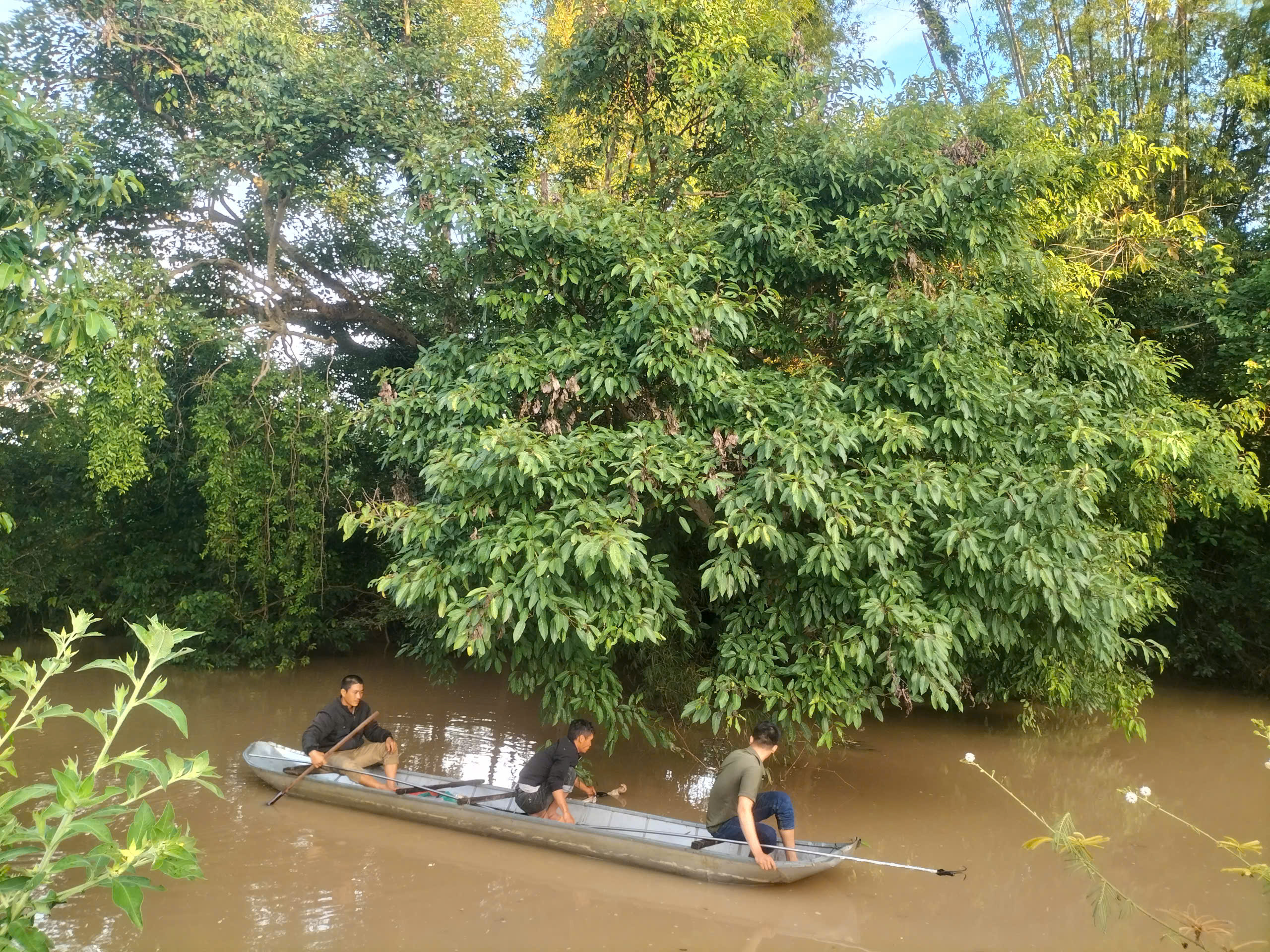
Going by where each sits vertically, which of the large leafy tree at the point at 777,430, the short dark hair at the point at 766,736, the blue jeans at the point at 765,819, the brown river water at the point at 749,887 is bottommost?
the brown river water at the point at 749,887

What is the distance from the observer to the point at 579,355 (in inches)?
229

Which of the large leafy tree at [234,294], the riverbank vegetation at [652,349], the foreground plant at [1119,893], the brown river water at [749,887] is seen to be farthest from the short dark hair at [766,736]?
the large leafy tree at [234,294]

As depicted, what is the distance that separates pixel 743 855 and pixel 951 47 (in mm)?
11509

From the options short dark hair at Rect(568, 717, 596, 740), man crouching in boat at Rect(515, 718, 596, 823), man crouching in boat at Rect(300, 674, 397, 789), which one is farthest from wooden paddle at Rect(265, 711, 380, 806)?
short dark hair at Rect(568, 717, 596, 740)

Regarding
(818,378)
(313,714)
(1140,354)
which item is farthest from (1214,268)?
(313,714)

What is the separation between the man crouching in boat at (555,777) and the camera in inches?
223

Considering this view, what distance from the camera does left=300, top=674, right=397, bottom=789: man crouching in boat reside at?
6.43m

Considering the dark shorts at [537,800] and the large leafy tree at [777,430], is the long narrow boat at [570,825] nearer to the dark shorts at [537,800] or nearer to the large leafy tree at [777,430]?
the dark shorts at [537,800]

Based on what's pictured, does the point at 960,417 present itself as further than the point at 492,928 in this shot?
Yes

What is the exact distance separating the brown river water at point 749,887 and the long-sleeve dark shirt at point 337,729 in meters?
0.42

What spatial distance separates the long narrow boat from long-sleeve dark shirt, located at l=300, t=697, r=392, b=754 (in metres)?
0.24

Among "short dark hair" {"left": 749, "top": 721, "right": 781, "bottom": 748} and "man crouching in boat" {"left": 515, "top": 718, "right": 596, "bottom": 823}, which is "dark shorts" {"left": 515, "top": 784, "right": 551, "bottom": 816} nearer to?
"man crouching in boat" {"left": 515, "top": 718, "right": 596, "bottom": 823}

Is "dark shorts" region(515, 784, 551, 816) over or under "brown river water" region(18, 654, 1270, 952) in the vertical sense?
over

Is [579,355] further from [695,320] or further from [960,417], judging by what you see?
[960,417]
